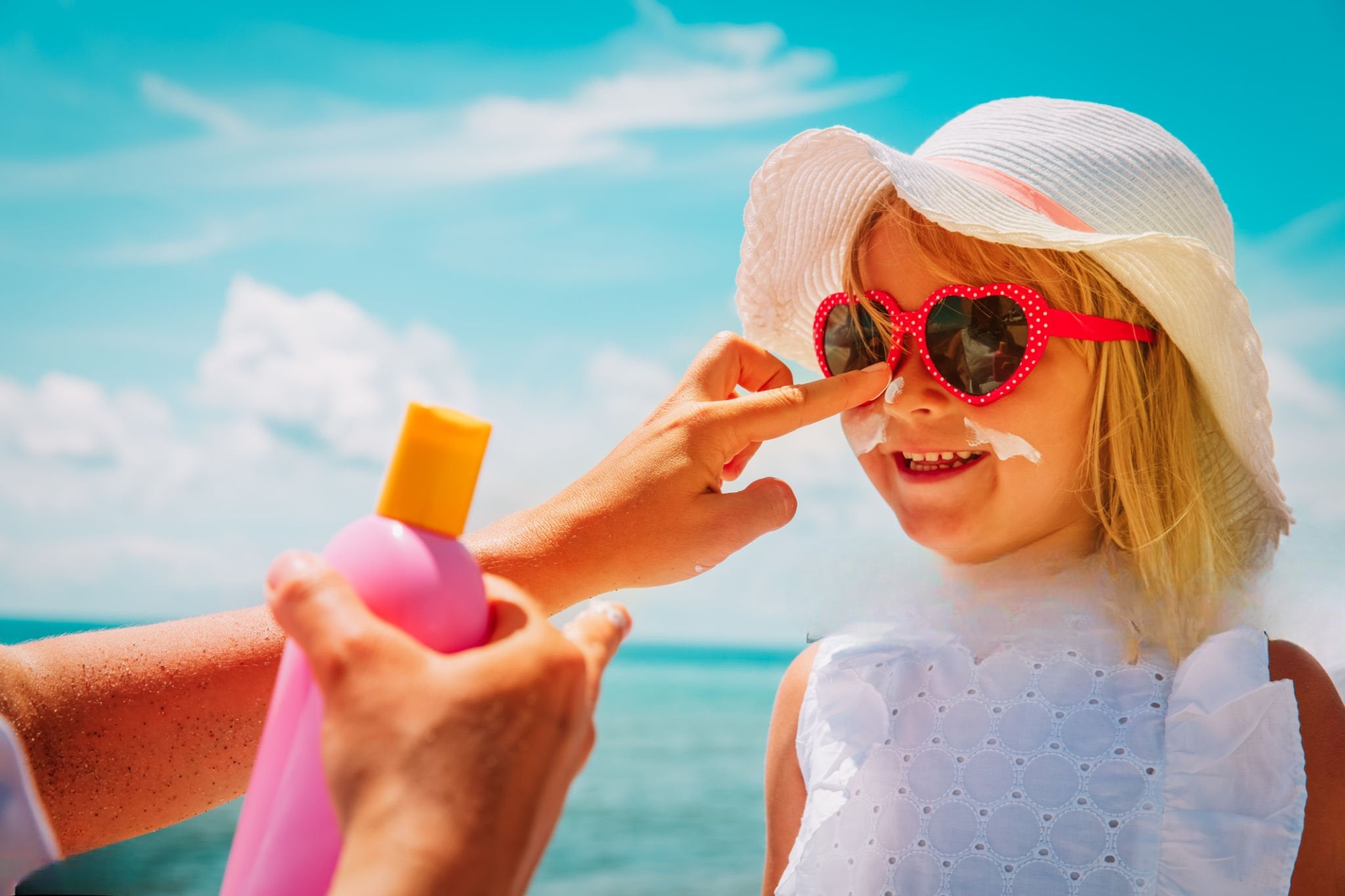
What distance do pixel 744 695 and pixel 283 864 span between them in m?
37.6

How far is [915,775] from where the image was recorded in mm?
2170

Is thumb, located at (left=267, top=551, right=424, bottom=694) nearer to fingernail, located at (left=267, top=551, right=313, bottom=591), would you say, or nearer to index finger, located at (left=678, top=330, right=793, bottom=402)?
fingernail, located at (left=267, top=551, right=313, bottom=591)

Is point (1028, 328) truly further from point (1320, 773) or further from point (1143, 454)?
point (1320, 773)

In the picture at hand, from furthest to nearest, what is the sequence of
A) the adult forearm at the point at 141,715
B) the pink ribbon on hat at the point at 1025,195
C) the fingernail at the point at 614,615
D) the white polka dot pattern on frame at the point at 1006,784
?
the pink ribbon on hat at the point at 1025,195 < the white polka dot pattern on frame at the point at 1006,784 < the adult forearm at the point at 141,715 < the fingernail at the point at 614,615

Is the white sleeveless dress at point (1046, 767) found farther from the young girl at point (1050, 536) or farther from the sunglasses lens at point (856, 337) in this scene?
the sunglasses lens at point (856, 337)

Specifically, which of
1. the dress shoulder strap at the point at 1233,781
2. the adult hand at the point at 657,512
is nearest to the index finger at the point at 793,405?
the adult hand at the point at 657,512

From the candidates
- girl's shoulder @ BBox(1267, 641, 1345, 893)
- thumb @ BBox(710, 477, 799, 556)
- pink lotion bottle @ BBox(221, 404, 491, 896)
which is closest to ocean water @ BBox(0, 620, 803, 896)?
thumb @ BBox(710, 477, 799, 556)

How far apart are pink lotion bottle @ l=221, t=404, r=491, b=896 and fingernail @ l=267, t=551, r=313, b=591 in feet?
0.13

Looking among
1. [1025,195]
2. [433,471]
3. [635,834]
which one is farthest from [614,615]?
[635,834]

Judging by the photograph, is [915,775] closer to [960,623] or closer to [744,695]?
[960,623]

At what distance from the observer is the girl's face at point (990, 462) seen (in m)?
2.21

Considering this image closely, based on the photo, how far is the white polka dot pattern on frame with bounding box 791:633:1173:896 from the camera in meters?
1.95

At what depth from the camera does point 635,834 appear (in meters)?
14.4

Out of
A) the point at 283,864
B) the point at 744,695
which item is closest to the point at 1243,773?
the point at 283,864
